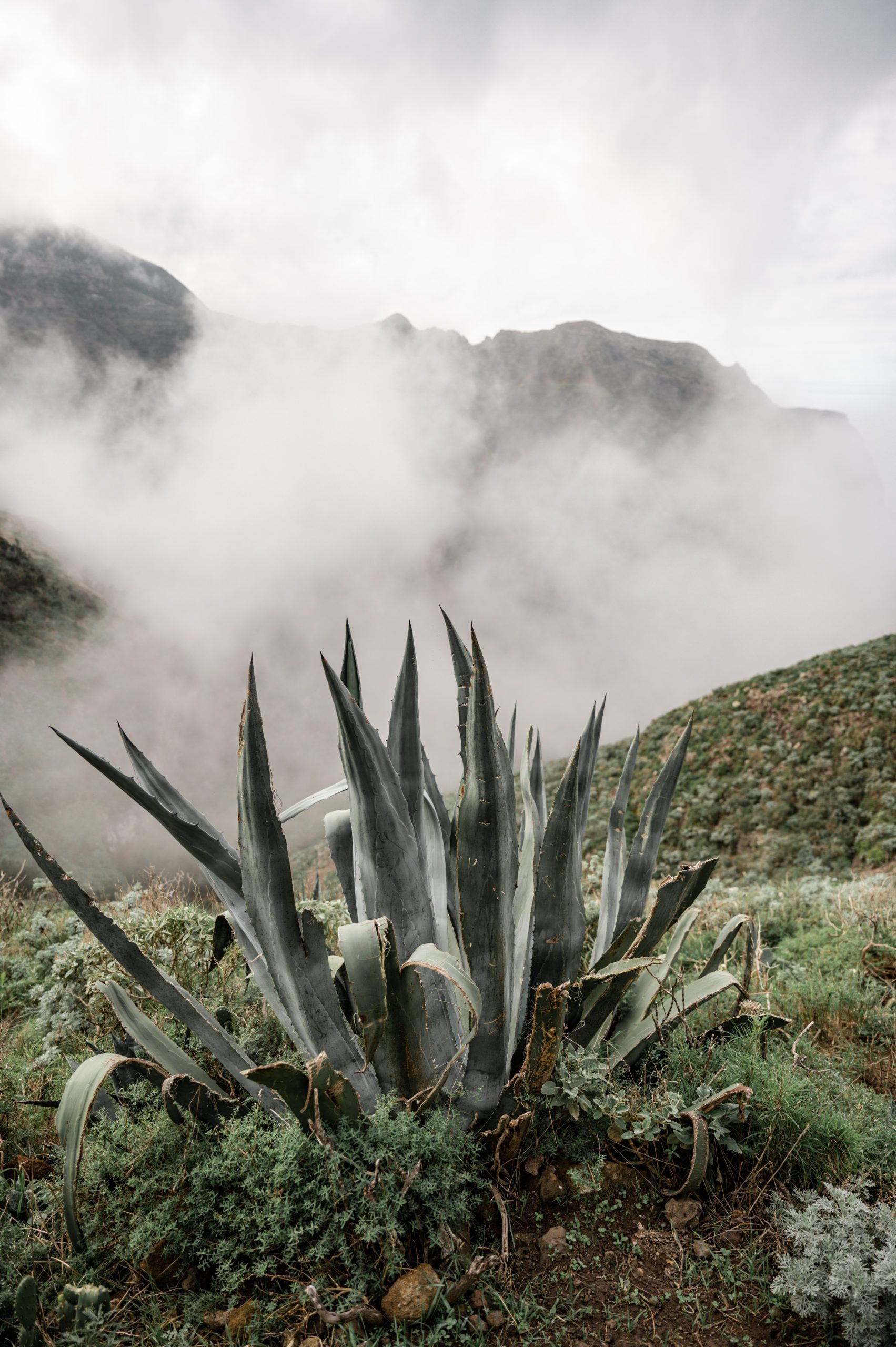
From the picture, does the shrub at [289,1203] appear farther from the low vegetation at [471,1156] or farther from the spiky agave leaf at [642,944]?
the spiky agave leaf at [642,944]

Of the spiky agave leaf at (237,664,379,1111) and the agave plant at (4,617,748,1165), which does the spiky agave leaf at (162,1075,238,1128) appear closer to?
the agave plant at (4,617,748,1165)

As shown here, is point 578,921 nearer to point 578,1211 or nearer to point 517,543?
point 578,1211

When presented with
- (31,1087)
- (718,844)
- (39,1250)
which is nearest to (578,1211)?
(39,1250)

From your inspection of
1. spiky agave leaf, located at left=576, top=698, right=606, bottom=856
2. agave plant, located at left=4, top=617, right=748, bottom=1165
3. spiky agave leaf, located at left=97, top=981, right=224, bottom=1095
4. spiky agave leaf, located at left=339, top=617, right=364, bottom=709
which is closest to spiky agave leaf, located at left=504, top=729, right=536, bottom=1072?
agave plant, located at left=4, top=617, right=748, bottom=1165

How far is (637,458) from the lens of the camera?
574ft

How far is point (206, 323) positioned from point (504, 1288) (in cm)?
19529

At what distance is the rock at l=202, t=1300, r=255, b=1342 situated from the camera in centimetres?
127

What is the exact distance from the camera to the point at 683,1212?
1.49 meters

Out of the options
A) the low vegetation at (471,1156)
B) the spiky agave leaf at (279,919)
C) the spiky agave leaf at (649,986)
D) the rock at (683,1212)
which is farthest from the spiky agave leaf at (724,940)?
the spiky agave leaf at (279,919)

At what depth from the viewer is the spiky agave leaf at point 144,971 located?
1.33 m

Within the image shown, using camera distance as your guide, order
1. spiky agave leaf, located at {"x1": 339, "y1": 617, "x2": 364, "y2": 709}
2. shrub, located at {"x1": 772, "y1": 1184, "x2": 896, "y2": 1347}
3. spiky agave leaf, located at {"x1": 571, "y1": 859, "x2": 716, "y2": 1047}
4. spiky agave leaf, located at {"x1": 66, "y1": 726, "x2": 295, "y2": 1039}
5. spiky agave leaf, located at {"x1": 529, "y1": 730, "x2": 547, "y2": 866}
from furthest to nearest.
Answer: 1. spiky agave leaf, located at {"x1": 529, "y1": 730, "x2": 547, "y2": 866}
2. spiky agave leaf, located at {"x1": 339, "y1": 617, "x2": 364, "y2": 709}
3. spiky agave leaf, located at {"x1": 571, "y1": 859, "x2": 716, "y2": 1047}
4. spiky agave leaf, located at {"x1": 66, "y1": 726, "x2": 295, "y2": 1039}
5. shrub, located at {"x1": 772, "y1": 1184, "x2": 896, "y2": 1347}

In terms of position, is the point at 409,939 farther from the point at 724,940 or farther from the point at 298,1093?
the point at 724,940

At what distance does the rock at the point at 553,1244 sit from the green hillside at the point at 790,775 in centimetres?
1245

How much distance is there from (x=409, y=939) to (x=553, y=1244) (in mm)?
718
